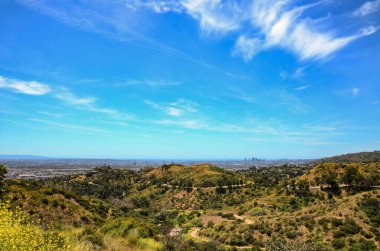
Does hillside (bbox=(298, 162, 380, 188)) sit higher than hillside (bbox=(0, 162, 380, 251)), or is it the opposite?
hillside (bbox=(298, 162, 380, 188))

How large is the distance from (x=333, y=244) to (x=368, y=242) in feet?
15.6

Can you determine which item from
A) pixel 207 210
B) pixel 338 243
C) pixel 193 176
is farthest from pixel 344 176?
pixel 193 176

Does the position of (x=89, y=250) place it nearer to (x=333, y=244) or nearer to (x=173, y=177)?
(x=333, y=244)

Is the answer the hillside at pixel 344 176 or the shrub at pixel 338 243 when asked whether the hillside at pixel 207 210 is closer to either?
the shrub at pixel 338 243

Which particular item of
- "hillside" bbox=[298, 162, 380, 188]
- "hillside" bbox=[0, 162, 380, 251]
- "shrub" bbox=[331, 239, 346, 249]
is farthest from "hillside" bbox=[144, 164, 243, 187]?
"shrub" bbox=[331, 239, 346, 249]

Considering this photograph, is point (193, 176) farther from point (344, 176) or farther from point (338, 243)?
point (338, 243)

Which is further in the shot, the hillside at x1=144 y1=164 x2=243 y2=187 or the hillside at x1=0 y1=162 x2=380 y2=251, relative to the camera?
the hillside at x1=144 y1=164 x2=243 y2=187

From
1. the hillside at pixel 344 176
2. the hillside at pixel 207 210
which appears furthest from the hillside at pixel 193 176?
the hillside at pixel 344 176

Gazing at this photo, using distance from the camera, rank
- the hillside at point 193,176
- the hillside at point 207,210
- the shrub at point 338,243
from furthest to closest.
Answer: the hillside at point 193,176
the shrub at point 338,243
the hillside at point 207,210

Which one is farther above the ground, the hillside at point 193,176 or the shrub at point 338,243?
the hillside at point 193,176

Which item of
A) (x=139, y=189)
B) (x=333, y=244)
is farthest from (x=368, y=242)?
(x=139, y=189)

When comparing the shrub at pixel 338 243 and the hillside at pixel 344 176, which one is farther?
the hillside at pixel 344 176

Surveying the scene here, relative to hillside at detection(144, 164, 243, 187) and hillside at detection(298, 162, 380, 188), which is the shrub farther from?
hillside at detection(144, 164, 243, 187)

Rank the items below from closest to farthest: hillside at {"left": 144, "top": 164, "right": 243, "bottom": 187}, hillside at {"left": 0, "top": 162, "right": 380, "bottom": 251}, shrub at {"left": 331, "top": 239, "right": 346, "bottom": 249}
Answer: hillside at {"left": 0, "top": 162, "right": 380, "bottom": 251}, shrub at {"left": 331, "top": 239, "right": 346, "bottom": 249}, hillside at {"left": 144, "top": 164, "right": 243, "bottom": 187}
